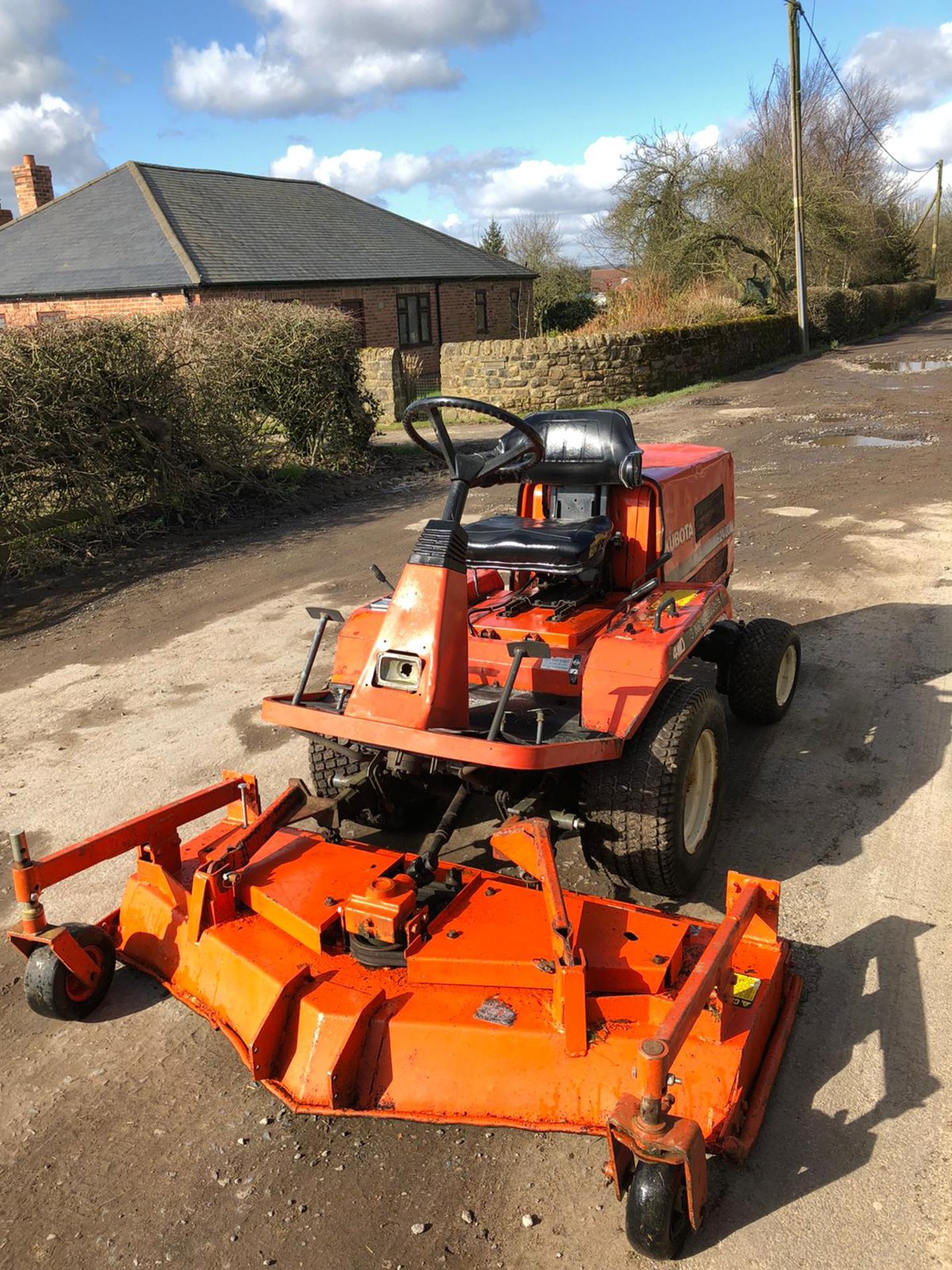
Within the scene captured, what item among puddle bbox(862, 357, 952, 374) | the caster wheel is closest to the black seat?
the caster wheel

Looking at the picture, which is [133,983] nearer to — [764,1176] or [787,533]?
[764,1176]

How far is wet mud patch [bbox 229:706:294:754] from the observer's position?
17.3ft

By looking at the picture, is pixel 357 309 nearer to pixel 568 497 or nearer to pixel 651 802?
pixel 568 497

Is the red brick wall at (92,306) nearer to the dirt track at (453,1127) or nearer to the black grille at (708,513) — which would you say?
the dirt track at (453,1127)

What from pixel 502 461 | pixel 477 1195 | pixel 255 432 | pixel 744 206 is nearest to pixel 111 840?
pixel 477 1195

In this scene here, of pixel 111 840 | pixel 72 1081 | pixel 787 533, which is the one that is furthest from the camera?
pixel 787 533

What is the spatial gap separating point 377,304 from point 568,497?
20.5 metres

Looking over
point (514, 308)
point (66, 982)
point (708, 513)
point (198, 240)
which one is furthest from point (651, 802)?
point (514, 308)

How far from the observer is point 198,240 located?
20.5 metres

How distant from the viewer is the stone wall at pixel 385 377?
1562 cm

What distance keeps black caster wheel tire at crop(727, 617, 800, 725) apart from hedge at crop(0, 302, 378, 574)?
259 inches

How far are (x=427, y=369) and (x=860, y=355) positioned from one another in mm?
10700

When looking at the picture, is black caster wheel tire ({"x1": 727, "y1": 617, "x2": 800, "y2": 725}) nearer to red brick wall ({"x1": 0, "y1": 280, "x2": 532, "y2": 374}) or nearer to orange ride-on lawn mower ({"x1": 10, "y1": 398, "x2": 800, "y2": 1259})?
orange ride-on lawn mower ({"x1": 10, "y1": 398, "x2": 800, "y2": 1259})

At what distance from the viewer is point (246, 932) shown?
10.2 feet
